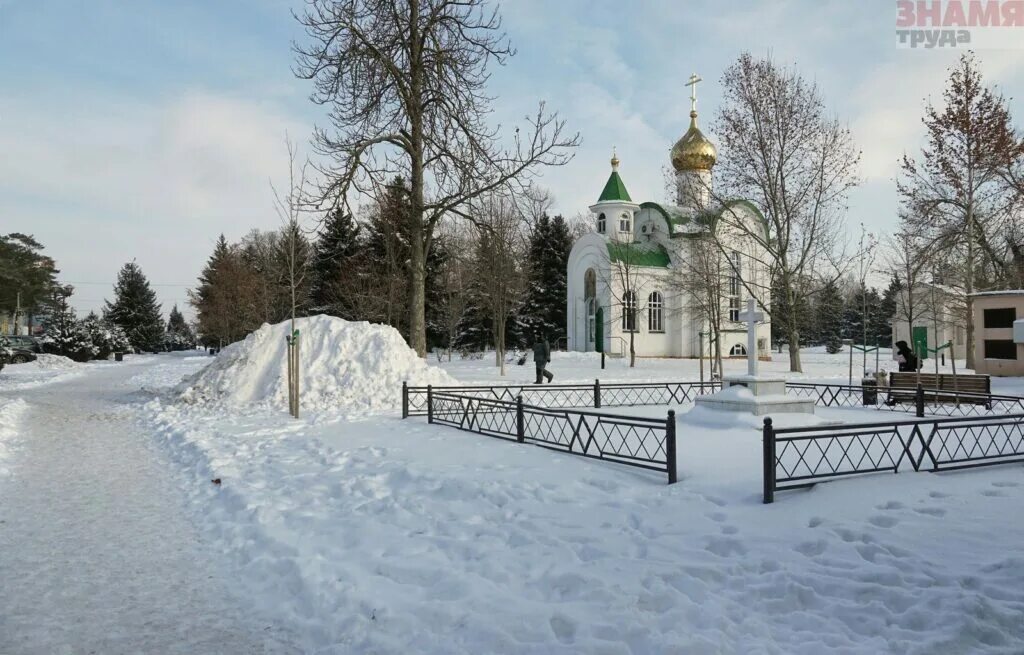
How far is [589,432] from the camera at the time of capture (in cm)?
938

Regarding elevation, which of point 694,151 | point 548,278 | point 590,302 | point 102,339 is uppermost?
point 694,151

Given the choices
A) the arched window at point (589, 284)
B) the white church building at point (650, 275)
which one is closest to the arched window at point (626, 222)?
the white church building at point (650, 275)

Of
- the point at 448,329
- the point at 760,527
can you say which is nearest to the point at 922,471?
the point at 760,527

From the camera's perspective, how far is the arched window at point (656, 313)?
136ft

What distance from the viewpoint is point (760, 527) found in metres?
5.98

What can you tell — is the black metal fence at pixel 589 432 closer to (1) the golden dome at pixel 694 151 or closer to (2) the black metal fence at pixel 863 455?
(2) the black metal fence at pixel 863 455

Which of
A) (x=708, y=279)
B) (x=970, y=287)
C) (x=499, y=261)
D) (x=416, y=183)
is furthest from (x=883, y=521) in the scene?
(x=970, y=287)

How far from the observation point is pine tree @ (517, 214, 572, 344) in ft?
153

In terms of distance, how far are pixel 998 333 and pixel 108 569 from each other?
3120 cm

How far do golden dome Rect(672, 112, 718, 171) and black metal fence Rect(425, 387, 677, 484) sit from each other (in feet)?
93.8

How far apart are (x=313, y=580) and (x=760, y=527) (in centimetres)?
393

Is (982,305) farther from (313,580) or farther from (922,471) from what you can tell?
(313,580)

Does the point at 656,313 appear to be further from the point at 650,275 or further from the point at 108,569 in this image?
the point at 108,569

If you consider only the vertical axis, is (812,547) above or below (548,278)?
below
